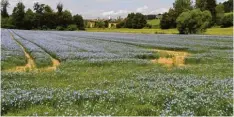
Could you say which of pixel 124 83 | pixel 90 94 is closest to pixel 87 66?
pixel 124 83

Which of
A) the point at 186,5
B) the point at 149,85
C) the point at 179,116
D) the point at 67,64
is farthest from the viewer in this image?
the point at 186,5

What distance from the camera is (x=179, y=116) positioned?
29.0 ft

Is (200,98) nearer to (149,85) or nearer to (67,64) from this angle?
(149,85)

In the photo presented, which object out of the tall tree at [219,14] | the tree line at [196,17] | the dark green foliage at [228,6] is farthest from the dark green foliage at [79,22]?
the dark green foliage at [228,6]

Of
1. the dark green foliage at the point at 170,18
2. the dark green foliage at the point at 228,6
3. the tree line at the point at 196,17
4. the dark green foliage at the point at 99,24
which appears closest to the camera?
the tree line at the point at 196,17

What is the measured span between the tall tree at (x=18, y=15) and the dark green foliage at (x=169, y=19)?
51985 millimetres

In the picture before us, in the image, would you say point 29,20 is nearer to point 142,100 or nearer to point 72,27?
point 72,27

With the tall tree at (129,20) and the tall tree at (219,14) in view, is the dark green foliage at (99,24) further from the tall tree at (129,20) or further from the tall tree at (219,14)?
the tall tree at (219,14)

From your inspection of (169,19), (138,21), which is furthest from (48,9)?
(169,19)

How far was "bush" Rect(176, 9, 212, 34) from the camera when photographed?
8681 centimetres

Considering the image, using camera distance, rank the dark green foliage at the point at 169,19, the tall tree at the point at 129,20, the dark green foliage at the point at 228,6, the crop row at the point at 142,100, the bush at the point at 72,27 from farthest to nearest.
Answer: the dark green foliage at the point at 228,6
the tall tree at the point at 129,20
the bush at the point at 72,27
the dark green foliage at the point at 169,19
the crop row at the point at 142,100

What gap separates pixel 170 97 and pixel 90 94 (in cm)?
251

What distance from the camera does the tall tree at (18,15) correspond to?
13275cm

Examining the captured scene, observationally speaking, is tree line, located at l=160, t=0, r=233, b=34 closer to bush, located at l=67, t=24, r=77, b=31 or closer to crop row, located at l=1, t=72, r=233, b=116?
bush, located at l=67, t=24, r=77, b=31
